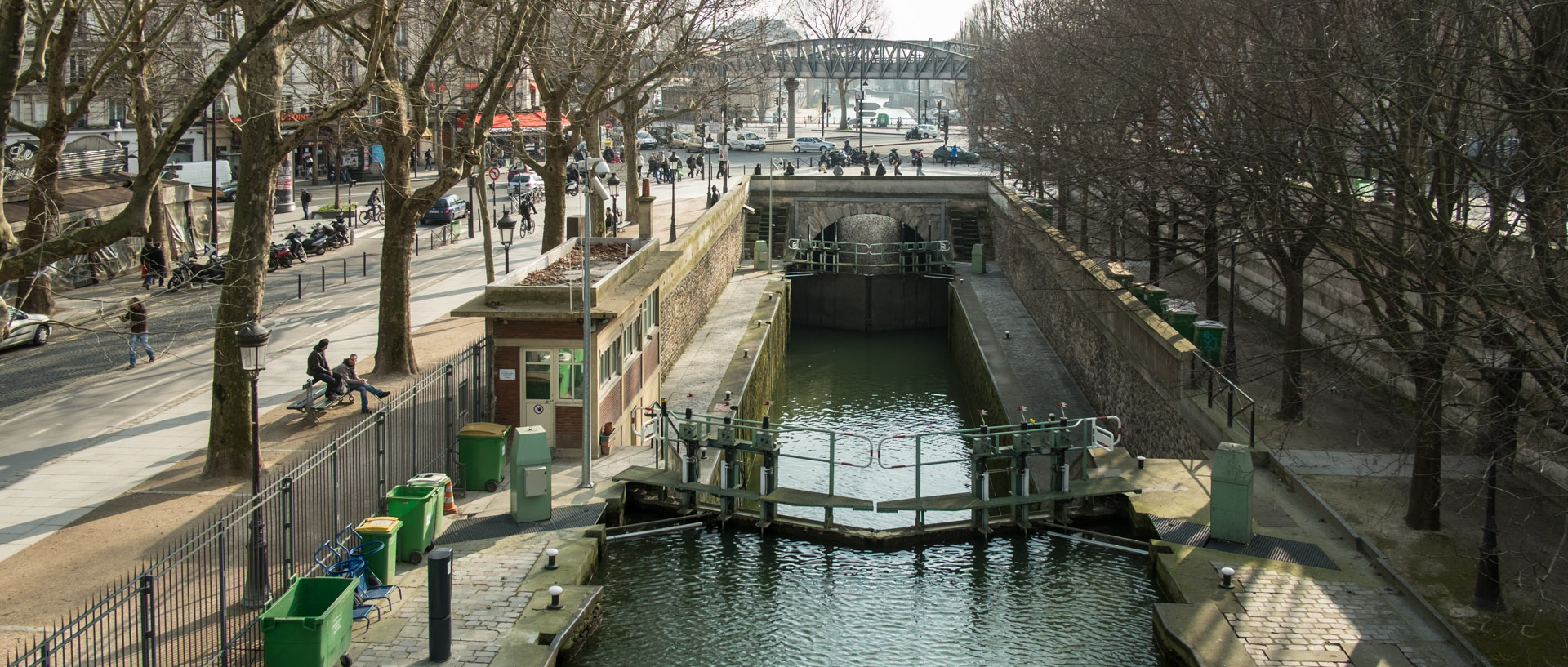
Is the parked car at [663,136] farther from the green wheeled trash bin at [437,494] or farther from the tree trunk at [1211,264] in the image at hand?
the green wheeled trash bin at [437,494]

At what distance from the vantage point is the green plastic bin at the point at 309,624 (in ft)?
38.4

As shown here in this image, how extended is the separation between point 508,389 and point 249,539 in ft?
21.5

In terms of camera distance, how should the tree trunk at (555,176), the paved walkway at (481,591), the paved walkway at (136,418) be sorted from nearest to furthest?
the paved walkway at (481,591), the paved walkway at (136,418), the tree trunk at (555,176)

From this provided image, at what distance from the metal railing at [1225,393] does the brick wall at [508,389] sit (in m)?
10.0

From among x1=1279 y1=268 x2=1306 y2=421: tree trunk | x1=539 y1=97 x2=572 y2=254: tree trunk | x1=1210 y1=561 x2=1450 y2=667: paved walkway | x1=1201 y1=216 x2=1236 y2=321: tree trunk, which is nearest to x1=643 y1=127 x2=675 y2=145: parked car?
x1=539 y1=97 x2=572 y2=254: tree trunk

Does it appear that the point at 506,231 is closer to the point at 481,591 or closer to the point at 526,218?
the point at 526,218

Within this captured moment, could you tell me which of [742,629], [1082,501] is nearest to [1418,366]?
[1082,501]

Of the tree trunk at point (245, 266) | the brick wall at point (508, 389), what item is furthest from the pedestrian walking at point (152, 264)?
the brick wall at point (508, 389)

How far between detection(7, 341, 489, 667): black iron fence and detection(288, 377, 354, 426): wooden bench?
2.34m

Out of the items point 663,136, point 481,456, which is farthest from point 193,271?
point 663,136

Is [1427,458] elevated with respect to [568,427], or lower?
elevated

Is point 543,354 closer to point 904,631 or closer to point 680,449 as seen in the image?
point 680,449

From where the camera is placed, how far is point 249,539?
13.0 meters

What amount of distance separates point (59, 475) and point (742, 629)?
31.8 feet
